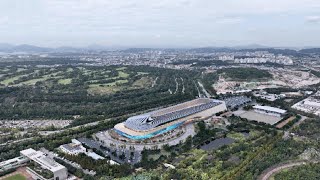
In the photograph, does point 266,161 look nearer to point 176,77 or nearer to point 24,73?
point 176,77

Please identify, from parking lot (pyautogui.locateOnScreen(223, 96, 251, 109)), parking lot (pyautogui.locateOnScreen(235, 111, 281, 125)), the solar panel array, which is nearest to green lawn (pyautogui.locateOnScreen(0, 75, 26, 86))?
the solar panel array

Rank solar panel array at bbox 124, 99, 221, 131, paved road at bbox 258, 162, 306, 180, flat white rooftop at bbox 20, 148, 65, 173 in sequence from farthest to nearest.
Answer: solar panel array at bbox 124, 99, 221, 131
flat white rooftop at bbox 20, 148, 65, 173
paved road at bbox 258, 162, 306, 180

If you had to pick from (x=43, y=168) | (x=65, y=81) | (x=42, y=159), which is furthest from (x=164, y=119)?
(x=65, y=81)

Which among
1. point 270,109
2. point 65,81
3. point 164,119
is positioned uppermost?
point 65,81

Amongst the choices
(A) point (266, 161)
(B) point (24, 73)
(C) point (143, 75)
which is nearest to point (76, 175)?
(A) point (266, 161)

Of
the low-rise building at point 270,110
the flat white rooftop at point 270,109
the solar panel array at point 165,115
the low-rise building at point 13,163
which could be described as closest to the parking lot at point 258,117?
the low-rise building at point 270,110

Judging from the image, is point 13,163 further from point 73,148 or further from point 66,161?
point 73,148

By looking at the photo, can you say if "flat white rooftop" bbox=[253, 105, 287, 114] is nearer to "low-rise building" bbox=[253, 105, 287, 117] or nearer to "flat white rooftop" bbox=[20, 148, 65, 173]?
"low-rise building" bbox=[253, 105, 287, 117]

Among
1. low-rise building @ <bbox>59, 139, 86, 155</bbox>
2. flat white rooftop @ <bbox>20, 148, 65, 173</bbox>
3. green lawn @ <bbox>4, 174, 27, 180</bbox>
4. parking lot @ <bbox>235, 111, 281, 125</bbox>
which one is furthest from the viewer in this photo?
parking lot @ <bbox>235, 111, 281, 125</bbox>
